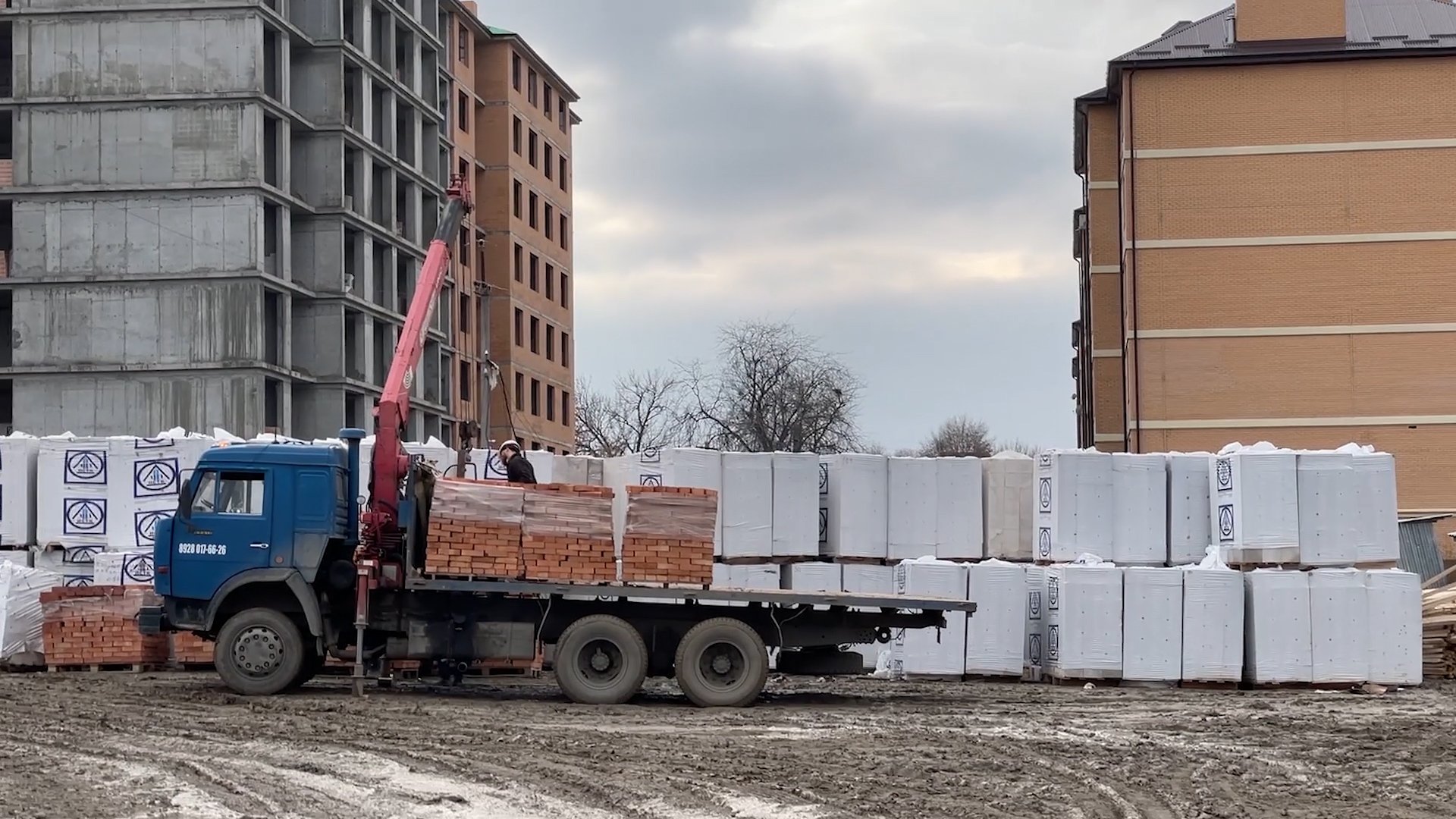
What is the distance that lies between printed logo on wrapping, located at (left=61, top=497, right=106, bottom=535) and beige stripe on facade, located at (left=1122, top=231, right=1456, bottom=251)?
81.3 ft

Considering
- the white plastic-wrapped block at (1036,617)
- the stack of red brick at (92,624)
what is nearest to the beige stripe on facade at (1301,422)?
the white plastic-wrapped block at (1036,617)

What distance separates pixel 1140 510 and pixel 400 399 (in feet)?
29.6

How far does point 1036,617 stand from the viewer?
822 inches

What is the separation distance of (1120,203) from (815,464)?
73.9 feet

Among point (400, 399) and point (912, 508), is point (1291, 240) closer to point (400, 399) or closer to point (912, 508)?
point (912, 508)

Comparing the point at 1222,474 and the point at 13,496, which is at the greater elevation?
the point at 1222,474

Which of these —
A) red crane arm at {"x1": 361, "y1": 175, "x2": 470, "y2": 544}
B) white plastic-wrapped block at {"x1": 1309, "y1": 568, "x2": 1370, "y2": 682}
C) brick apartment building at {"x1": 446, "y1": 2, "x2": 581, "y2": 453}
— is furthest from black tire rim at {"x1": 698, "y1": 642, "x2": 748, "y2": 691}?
brick apartment building at {"x1": 446, "y1": 2, "x2": 581, "y2": 453}

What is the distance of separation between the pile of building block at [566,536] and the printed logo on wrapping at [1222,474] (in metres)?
7.94

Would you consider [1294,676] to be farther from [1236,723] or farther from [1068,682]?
[1236,723]

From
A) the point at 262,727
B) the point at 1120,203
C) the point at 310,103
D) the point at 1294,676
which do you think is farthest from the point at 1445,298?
the point at 310,103

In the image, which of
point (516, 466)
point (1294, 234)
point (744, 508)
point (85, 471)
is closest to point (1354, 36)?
point (1294, 234)

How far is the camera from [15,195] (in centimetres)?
5197

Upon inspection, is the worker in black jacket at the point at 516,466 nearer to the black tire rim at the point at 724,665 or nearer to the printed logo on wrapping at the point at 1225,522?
the black tire rim at the point at 724,665

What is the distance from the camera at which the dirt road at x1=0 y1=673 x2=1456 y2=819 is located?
10562 millimetres
